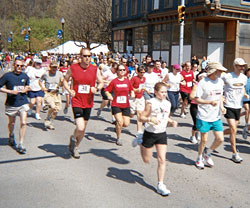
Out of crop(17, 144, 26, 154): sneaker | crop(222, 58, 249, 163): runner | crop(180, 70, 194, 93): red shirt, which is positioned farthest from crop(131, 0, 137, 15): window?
crop(17, 144, 26, 154): sneaker

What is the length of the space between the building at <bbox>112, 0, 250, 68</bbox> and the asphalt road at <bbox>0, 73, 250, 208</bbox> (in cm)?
1516

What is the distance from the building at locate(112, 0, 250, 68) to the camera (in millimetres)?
21047

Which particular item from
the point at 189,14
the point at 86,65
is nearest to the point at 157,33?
the point at 189,14

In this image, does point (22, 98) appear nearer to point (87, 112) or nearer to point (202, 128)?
point (87, 112)

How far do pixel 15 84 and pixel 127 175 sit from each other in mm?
3005

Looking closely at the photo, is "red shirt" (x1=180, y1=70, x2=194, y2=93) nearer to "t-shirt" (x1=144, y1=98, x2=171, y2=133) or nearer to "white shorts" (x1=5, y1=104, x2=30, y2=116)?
"white shorts" (x1=5, y1=104, x2=30, y2=116)

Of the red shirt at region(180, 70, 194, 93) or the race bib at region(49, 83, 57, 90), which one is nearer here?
the race bib at region(49, 83, 57, 90)

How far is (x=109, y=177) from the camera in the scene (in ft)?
17.2

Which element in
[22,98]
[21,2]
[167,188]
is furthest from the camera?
[21,2]

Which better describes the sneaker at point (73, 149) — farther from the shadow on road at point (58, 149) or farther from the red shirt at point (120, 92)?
the red shirt at point (120, 92)

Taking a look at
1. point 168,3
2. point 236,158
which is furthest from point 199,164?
point 168,3

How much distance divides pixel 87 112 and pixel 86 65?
0.92m

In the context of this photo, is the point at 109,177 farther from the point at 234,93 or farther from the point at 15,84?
the point at 234,93

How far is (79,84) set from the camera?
614cm
